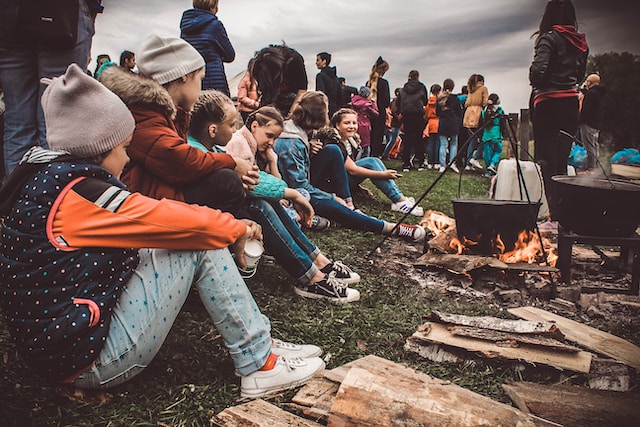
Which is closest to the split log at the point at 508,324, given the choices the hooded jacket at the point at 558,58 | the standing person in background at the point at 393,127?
the hooded jacket at the point at 558,58

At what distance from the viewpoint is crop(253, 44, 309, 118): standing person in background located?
16.6 feet

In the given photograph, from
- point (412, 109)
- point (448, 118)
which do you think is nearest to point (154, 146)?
point (412, 109)

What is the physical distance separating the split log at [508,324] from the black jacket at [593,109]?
7.24 m

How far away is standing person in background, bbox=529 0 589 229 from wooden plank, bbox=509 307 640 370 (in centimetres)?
216

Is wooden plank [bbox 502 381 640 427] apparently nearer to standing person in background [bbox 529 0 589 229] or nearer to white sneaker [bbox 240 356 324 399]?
white sneaker [bbox 240 356 324 399]

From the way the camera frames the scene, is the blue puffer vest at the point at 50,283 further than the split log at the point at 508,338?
No

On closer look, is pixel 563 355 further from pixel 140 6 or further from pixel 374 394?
pixel 140 6

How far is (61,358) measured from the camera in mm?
1544

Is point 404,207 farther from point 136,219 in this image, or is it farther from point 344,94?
point 136,219

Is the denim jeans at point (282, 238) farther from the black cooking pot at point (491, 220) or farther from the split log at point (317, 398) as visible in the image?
the black cooking pot at point (491, 220)

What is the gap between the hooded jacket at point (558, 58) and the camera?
479 cm

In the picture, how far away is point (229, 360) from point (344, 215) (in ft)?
8.42

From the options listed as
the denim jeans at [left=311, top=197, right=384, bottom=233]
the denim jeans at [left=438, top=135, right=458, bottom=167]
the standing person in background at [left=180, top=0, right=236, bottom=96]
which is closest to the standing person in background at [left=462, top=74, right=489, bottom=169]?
the denim jeans at [left=438, top=135, right=458, bottom=167]

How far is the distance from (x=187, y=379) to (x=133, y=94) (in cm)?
126
